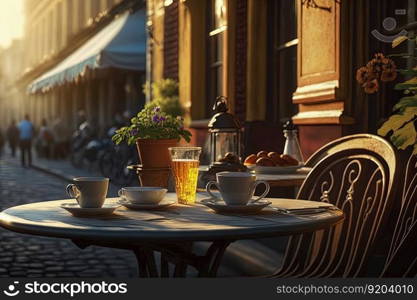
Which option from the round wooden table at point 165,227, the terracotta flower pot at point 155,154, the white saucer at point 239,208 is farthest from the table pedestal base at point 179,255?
the terracotta flower pot at point 155,154

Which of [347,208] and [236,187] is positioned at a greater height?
[236,187]

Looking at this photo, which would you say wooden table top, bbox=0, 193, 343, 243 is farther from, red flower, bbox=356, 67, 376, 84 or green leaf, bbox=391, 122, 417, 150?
red flower, bbox=356, 67, 376, 84

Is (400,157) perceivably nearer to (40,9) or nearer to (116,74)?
(116,74)

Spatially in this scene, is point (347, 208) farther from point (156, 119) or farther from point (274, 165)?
point (274, 165)

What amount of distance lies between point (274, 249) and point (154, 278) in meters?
3.93

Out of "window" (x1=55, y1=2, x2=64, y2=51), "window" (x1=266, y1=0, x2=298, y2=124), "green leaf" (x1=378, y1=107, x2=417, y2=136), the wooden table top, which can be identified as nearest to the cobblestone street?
"window" (x1=266, y1=0, x2=298, y2=124)

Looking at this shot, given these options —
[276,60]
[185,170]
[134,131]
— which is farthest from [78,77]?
[185,170]

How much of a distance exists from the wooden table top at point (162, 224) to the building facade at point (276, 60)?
3.06 meters

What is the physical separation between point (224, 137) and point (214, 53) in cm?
536

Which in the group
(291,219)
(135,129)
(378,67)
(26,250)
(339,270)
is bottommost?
(26,250)

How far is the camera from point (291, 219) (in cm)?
262

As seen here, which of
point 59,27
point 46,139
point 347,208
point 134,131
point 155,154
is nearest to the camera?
point 347,208

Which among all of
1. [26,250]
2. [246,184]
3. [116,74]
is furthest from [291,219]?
[116,74]

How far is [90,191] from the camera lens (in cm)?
271
